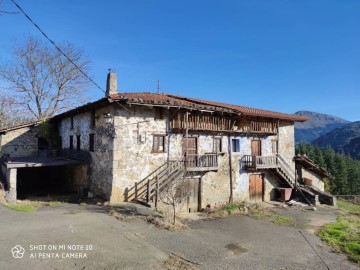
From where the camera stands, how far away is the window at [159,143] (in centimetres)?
1669

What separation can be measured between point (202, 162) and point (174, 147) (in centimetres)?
207

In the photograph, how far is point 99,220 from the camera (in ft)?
38.1

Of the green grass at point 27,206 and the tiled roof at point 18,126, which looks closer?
the green grass at point 27,206

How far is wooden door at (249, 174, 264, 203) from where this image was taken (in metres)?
21.4

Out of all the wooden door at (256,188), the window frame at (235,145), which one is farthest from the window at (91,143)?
the wooden door at (256,188)

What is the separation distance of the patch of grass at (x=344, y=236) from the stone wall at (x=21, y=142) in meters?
21.9

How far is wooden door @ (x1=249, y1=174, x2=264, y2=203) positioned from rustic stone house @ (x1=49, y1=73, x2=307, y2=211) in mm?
77

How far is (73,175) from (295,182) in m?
18.0

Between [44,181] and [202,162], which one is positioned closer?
[202,162]

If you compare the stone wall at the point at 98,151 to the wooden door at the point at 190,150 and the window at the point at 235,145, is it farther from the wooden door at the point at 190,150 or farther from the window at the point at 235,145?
the window at the point at 235,145

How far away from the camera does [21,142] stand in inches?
901

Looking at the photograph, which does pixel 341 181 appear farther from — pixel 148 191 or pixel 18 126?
pixel 18 126

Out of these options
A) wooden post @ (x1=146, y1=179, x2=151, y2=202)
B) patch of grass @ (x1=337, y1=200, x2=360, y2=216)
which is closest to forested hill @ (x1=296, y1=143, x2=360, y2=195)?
patch of grass @ (x1=337, y1=200, x2=360, y2=216)

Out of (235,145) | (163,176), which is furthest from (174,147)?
(235,145)
